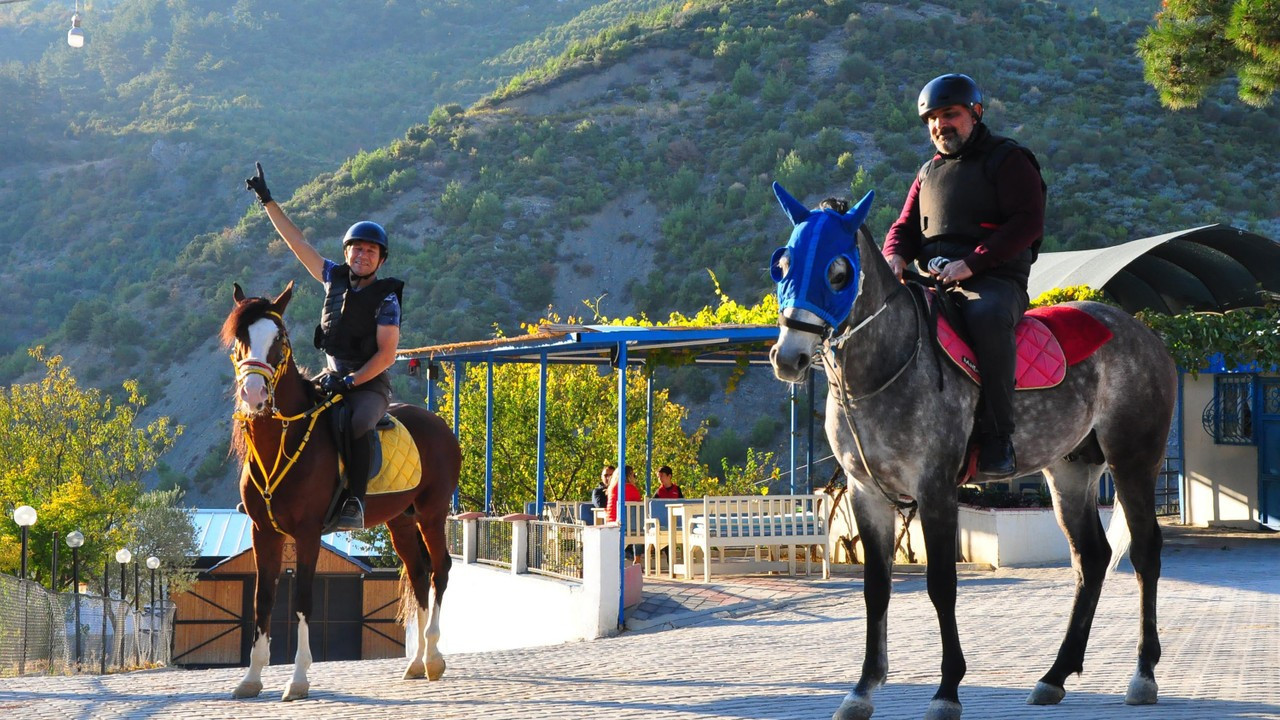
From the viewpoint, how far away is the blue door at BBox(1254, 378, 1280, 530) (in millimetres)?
18812

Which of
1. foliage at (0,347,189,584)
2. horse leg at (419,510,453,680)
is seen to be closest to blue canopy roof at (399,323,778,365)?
horse leg at (419,510,453,680)

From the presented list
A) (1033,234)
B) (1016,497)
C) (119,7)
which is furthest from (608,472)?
(119,7)

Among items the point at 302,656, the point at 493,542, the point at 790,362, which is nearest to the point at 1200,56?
the point at 790,362

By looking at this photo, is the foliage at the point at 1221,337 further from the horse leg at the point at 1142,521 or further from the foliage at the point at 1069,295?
the horse leg at the point at 1142,521

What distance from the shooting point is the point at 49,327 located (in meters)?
71.9

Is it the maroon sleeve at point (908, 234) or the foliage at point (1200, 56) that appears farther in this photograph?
the foliage at point (1200, 56)

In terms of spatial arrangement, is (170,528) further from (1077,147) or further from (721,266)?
(1077,147)

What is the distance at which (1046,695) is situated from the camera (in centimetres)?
599

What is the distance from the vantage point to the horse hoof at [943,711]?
5.29m

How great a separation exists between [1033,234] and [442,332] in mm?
51920

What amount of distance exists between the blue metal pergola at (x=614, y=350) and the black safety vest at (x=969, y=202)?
289 inches

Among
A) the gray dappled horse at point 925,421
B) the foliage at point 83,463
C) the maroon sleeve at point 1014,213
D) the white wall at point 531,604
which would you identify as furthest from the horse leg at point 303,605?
the foliage at point 83,463

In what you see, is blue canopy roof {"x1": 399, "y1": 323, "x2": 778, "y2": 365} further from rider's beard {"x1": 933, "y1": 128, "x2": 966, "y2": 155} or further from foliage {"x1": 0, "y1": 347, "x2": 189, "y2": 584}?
foliage {"x1": 0, "y1": 347, "x2": 189, "y2": 584}

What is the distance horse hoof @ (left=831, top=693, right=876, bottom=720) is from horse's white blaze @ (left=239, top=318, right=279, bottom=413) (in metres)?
3.29
